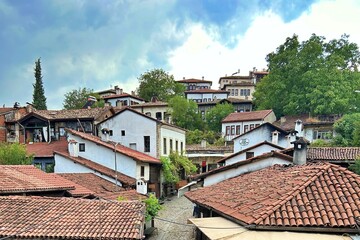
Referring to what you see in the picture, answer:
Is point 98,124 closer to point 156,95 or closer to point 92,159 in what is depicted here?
point 92,159

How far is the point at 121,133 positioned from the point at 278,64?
2689 cm

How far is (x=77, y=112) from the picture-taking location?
3362cm

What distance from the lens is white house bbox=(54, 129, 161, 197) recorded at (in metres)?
22.8

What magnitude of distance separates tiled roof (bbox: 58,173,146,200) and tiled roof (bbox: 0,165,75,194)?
280 centimetres

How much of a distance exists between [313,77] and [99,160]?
2963cm

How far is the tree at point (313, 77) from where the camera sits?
128 ft

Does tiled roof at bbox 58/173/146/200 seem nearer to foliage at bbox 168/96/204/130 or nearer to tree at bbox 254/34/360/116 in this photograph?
foliage at bbox 168/96/204/130

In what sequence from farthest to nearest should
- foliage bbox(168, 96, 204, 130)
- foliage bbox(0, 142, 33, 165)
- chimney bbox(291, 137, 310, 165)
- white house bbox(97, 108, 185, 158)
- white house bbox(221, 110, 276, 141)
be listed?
1. foliage bbox(168, 96, 204, 130)
2. white house bbox(221, 110, 276, 141)
3. white house bbox(97, 108, 185, 158)
4. foliage bbox(0, 142, 33, 165)
5. chimney bbox(291, 137, 310, 165)

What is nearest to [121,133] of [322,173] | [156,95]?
[322,173]

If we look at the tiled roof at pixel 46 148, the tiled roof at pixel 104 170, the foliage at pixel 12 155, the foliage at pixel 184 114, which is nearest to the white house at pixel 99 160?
the tiled roof at pixel 104 170

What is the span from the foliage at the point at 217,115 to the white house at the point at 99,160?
83.3 feet

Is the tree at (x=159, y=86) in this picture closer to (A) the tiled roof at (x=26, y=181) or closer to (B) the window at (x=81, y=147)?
(B) the window at (x=81, y=147)

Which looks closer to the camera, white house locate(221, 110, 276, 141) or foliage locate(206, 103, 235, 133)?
white house locate(221, 110, 276, 141)

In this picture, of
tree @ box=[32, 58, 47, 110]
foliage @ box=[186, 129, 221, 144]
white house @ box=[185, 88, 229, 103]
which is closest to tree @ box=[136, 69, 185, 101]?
white house @ box=[185, 88, 229, 103]
